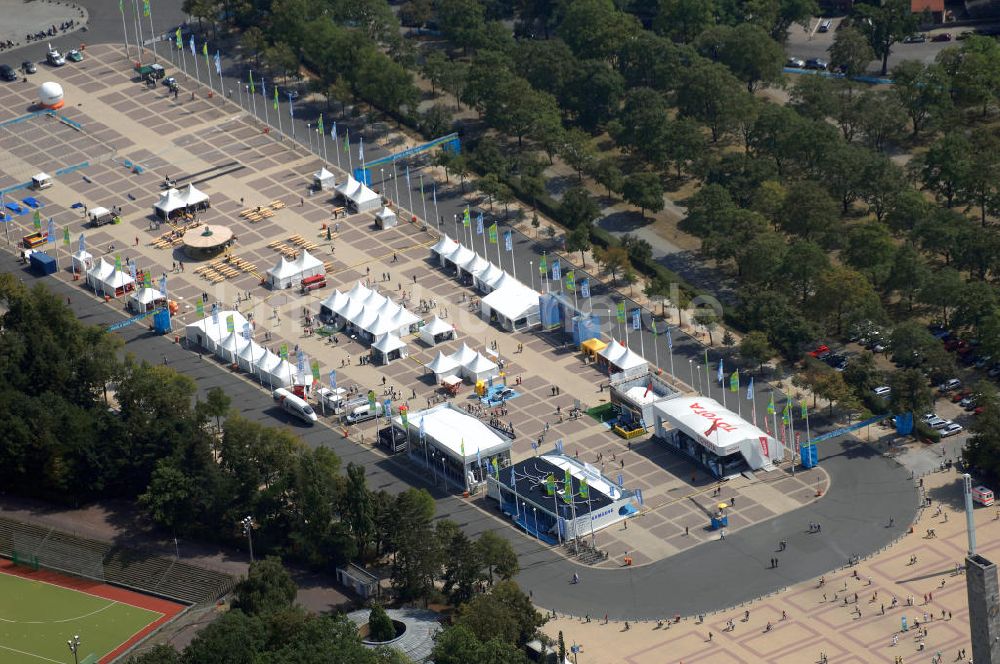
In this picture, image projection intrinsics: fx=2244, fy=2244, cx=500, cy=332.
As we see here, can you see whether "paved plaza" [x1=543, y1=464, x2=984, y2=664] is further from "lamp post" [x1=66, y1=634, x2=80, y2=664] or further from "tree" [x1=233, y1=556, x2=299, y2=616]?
"lamp post" [x1=66, y1=634, x2=80, y2=664]

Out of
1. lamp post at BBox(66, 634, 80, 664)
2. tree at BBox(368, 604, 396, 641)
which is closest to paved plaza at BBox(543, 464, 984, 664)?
tree at BBox(368, 604, 396, 641)

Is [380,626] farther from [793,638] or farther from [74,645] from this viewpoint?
[793,638]

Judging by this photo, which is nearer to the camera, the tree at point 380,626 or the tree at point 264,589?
the tree at point 380,626

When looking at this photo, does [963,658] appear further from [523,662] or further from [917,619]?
[523,662]

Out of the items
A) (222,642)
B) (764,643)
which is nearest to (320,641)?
(222,642)

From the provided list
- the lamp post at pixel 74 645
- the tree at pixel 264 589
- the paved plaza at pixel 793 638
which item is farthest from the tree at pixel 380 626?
the lamp post at pixel 74 645

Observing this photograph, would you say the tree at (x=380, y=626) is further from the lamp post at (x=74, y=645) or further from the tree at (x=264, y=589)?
the lamp post at (x=74, y=645)
